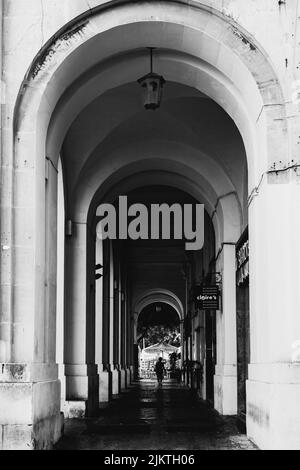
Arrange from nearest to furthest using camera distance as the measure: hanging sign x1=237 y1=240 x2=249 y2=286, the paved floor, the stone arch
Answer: the paved floor → hanging sign x1=237 y1=240 x2=249 y2=286 → the stone arch

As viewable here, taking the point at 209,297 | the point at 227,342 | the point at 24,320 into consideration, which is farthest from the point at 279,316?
the point at 209,297

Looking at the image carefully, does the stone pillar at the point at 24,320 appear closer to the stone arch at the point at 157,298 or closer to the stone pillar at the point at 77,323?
the stone pillar at the point at 77,323

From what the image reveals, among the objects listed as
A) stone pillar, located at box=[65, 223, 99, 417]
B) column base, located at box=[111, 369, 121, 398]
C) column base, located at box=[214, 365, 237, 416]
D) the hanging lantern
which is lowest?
column base, located at box=[111, 369, 121, 398]

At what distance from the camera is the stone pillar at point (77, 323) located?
1579 centimetres

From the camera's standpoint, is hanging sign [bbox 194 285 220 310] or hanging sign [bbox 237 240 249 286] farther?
hanging sign [bbox 194 285 220 310]

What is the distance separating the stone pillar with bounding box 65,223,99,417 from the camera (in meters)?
15.8

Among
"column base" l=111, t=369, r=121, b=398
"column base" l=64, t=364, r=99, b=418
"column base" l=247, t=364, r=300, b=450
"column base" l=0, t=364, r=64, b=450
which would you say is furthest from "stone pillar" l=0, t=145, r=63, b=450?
"column base" l=111, t=369, r=121, b=398

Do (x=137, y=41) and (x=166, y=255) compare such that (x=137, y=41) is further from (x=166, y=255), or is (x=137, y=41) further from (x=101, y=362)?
(x=166, y=255)

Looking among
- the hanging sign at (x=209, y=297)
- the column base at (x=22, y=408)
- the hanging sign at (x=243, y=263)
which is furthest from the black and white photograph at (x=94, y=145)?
the hanging sign at (x=209, y=297)

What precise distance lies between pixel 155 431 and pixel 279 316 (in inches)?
162

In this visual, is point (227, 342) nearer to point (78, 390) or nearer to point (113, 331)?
point (78, 390)

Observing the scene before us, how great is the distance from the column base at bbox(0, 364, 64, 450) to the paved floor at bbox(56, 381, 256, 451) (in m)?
1.17

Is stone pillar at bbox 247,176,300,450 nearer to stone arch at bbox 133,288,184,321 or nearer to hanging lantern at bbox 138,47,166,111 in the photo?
hanging lantern at bbox 138,47,166,111
